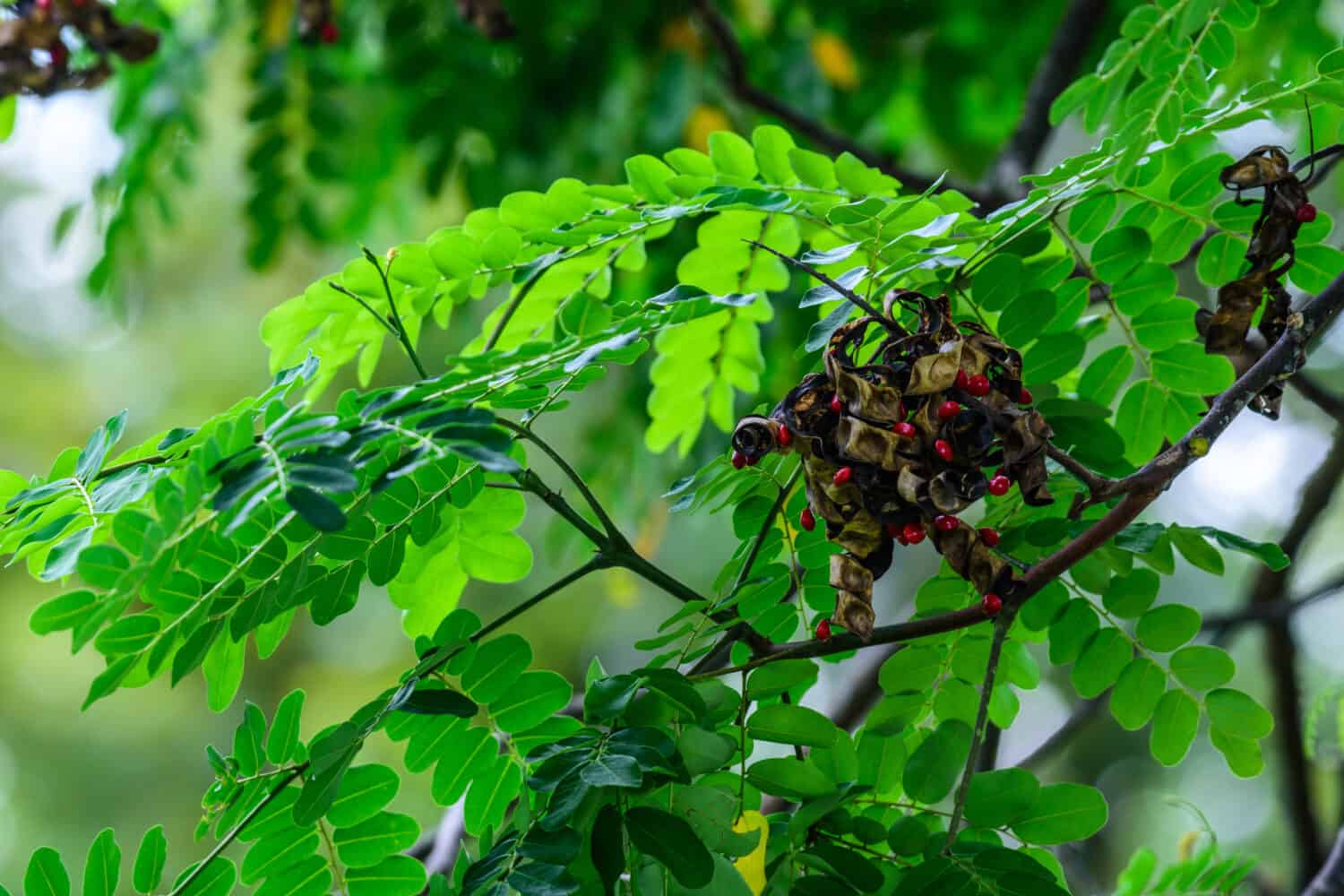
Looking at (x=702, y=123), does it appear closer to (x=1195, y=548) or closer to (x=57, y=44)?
(x=57, y=44)

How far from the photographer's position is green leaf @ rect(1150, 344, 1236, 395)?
2.29ft

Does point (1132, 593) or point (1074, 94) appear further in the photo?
A: point (1074, 94)

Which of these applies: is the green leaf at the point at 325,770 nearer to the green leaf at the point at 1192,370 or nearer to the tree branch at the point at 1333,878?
the green leaf at the point at 1192,370

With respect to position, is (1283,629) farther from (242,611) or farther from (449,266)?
(242,611)

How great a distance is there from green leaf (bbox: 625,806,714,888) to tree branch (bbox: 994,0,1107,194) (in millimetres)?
983

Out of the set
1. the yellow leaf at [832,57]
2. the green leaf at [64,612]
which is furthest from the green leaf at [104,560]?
the yellow leaf at [832,57]

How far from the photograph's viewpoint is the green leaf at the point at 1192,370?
27.5 inches

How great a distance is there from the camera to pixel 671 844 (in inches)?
20.7

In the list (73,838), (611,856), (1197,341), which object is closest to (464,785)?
(611,856)

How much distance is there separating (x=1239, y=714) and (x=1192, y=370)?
194 millimetres

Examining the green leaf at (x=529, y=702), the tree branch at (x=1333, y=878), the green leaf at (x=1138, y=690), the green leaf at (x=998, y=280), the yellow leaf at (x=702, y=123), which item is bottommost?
the tree branch at (x=1333, y=878)

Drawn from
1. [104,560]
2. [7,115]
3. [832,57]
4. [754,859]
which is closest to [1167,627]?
[754,859]

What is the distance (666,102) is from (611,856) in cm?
114

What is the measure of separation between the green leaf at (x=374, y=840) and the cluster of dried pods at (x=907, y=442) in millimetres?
275
